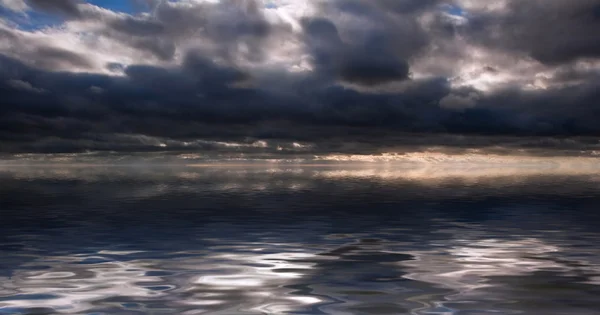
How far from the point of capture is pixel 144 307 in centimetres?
1912

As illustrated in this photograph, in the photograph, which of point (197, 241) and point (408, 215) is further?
point (408, 215)

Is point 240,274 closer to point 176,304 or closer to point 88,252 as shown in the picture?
point 176,304

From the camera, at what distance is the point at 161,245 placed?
1324 inches

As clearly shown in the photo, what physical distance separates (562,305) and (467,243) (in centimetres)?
1544

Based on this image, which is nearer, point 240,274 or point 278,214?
point 240,274

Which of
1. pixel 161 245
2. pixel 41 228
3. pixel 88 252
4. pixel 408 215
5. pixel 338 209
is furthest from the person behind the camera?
pixel 338 209

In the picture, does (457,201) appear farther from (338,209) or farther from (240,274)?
(240,274)

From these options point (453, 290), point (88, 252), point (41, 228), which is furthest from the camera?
point (41, 228)

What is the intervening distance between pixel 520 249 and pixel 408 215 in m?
20.2

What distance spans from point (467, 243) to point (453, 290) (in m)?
13.9

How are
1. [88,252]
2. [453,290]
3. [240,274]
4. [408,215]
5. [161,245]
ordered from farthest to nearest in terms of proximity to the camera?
[408,215]
[161,245]
[88,252]
[240,274]
[453,290]

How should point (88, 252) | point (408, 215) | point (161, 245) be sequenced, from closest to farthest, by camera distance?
point (88, 252), point (161, 245), point (408, 215)

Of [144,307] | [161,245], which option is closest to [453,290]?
[144,307]

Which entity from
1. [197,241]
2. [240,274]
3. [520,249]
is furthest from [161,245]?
[520,249]
